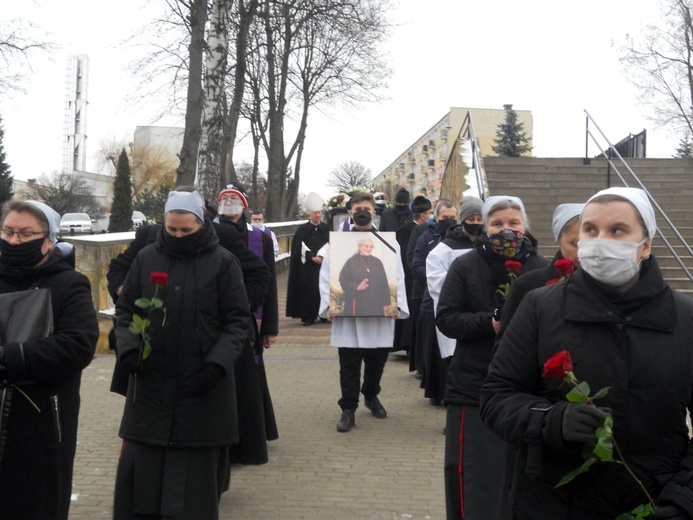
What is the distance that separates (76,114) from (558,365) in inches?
5174

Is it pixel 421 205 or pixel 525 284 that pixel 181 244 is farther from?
pixel 421 205

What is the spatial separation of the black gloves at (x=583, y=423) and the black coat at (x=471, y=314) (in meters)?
1.85

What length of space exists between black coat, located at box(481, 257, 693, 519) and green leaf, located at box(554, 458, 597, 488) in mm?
55

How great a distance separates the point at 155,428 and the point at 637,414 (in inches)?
96.2

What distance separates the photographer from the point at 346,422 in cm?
785

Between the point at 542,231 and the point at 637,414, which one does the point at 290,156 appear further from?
the point at 637,414

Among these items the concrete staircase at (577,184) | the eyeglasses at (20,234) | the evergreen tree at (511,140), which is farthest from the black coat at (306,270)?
the evergreen tree at (511,140)

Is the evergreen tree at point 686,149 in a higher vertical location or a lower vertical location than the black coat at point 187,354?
higher

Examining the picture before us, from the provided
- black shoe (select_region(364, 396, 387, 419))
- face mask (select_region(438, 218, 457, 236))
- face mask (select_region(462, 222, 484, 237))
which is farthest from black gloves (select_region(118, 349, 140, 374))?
face mask (select_region(438, 218, 457, 236))

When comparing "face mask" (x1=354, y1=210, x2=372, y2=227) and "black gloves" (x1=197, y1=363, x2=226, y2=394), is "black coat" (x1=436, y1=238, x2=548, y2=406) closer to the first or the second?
"black gloves" (x1=197, y1=363, x2=226, y2=394)

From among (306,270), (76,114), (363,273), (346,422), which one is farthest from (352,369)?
(76,114)

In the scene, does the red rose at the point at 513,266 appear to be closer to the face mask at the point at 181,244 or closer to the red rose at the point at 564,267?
the red rose at the point at 564,267

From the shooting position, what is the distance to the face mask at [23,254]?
418 centimetres

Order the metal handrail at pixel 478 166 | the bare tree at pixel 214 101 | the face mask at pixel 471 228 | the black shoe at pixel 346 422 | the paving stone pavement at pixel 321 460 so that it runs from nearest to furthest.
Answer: the paving stone pavement at pixel 321 460 < the face mask at pixel 471 228 < the black shoe at pixel 346 422 < the bare tree at pixel 214 101 < the metal handrail at pixel 478 166
